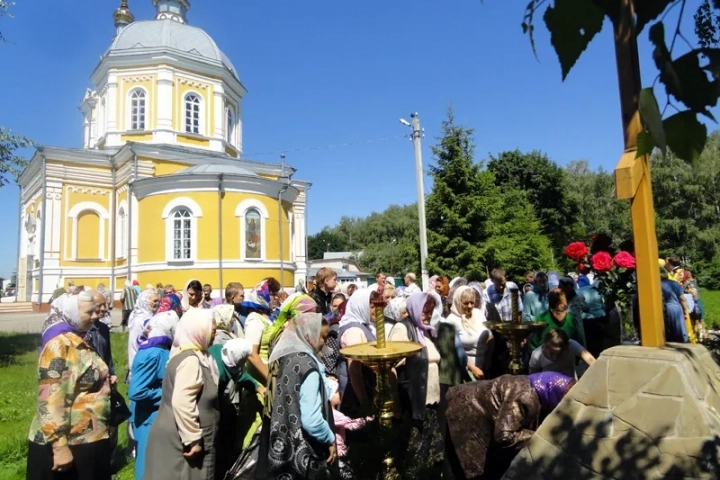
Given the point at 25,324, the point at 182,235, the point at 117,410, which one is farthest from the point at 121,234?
the point at 117,410

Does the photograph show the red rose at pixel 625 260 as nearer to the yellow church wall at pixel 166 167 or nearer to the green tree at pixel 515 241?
the green tree at pixel 515 241

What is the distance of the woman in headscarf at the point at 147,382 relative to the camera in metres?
3.88

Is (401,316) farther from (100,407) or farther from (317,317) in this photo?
(100,407)

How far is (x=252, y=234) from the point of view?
23.2m

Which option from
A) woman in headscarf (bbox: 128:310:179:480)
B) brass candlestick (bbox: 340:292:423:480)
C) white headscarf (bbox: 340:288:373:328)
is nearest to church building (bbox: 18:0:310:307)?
woman in headscarf (bbox: 128:310:179:480)

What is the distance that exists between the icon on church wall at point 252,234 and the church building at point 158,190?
0.17 ft

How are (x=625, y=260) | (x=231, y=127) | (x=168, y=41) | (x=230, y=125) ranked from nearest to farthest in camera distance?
(x=625, y=260) → (x=168, y=41) → (x=230, y=125) → (x=231, y=127)

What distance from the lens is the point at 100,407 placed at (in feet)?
10.9

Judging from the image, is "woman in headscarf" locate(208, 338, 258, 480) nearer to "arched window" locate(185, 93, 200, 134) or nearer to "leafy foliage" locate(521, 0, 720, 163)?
"leafy foliage" locate(521, 0, 720, 163)

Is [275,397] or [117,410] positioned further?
[117,410]

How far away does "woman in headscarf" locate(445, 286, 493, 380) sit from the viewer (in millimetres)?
5012

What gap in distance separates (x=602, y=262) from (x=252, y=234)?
2050 cm

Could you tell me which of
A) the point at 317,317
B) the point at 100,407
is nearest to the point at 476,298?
the point at 317,317

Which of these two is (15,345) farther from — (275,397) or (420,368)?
(275,397)
